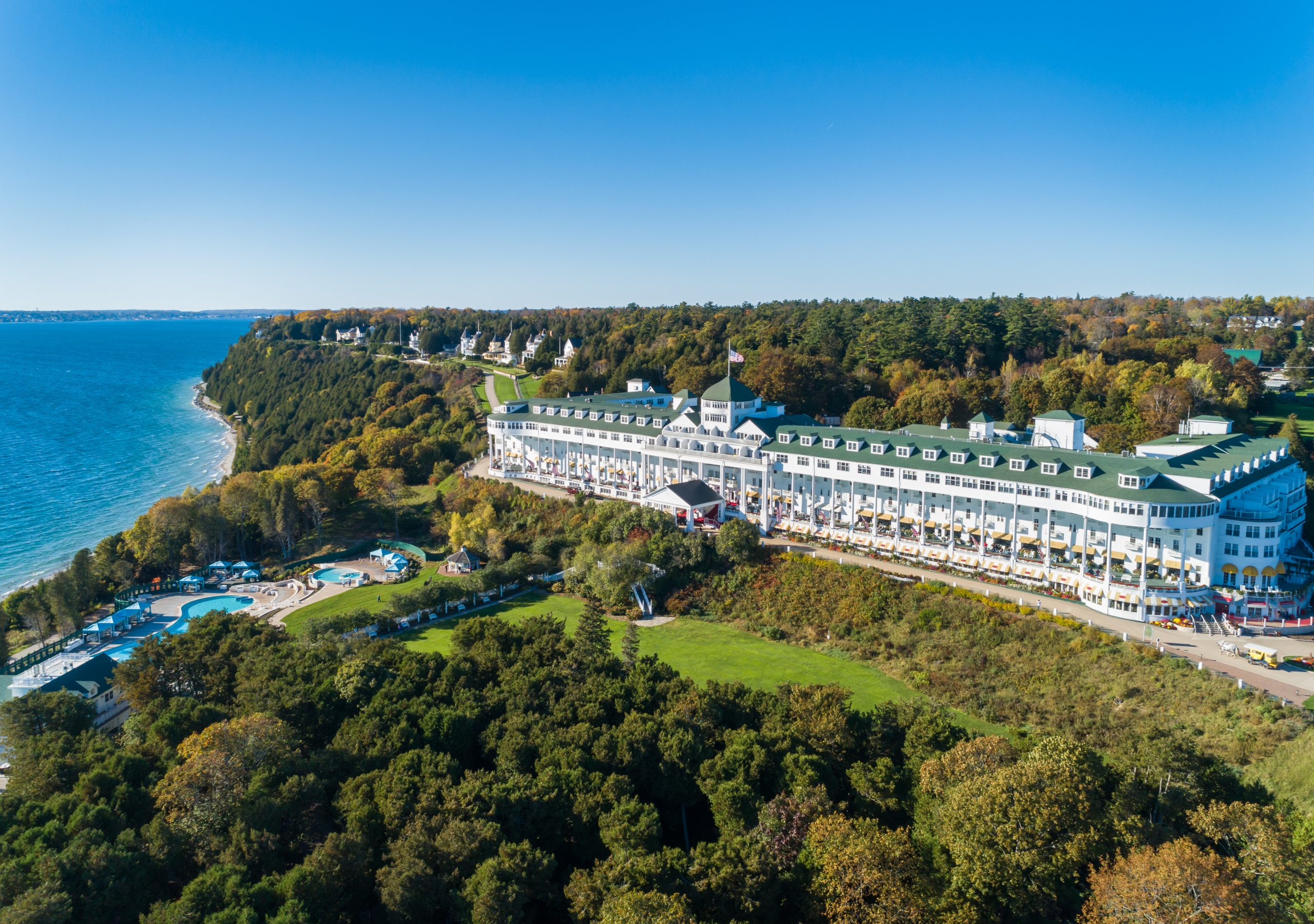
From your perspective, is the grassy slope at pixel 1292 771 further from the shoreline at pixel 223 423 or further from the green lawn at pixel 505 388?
the shoreline at pixel 223 423

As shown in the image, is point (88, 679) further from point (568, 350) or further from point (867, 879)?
point (568, 350)

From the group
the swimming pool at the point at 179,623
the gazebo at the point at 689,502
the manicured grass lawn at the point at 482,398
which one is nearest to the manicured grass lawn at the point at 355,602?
the swimming pool at the point at 179,623

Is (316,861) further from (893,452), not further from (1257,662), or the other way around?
(893,452)

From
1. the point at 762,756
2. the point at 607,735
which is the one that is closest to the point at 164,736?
the point at 607,735

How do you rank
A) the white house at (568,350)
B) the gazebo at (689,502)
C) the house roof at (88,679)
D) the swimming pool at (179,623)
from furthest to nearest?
the white house at (568,350) < the gazebo at (689,502) < the swimming pool at (179,623) < the house roof at (88,679)

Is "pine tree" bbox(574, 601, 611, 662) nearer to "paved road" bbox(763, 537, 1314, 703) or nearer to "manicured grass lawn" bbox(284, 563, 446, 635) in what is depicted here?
"manicured grass lawn" bbox(284, 563, 446, 635)
